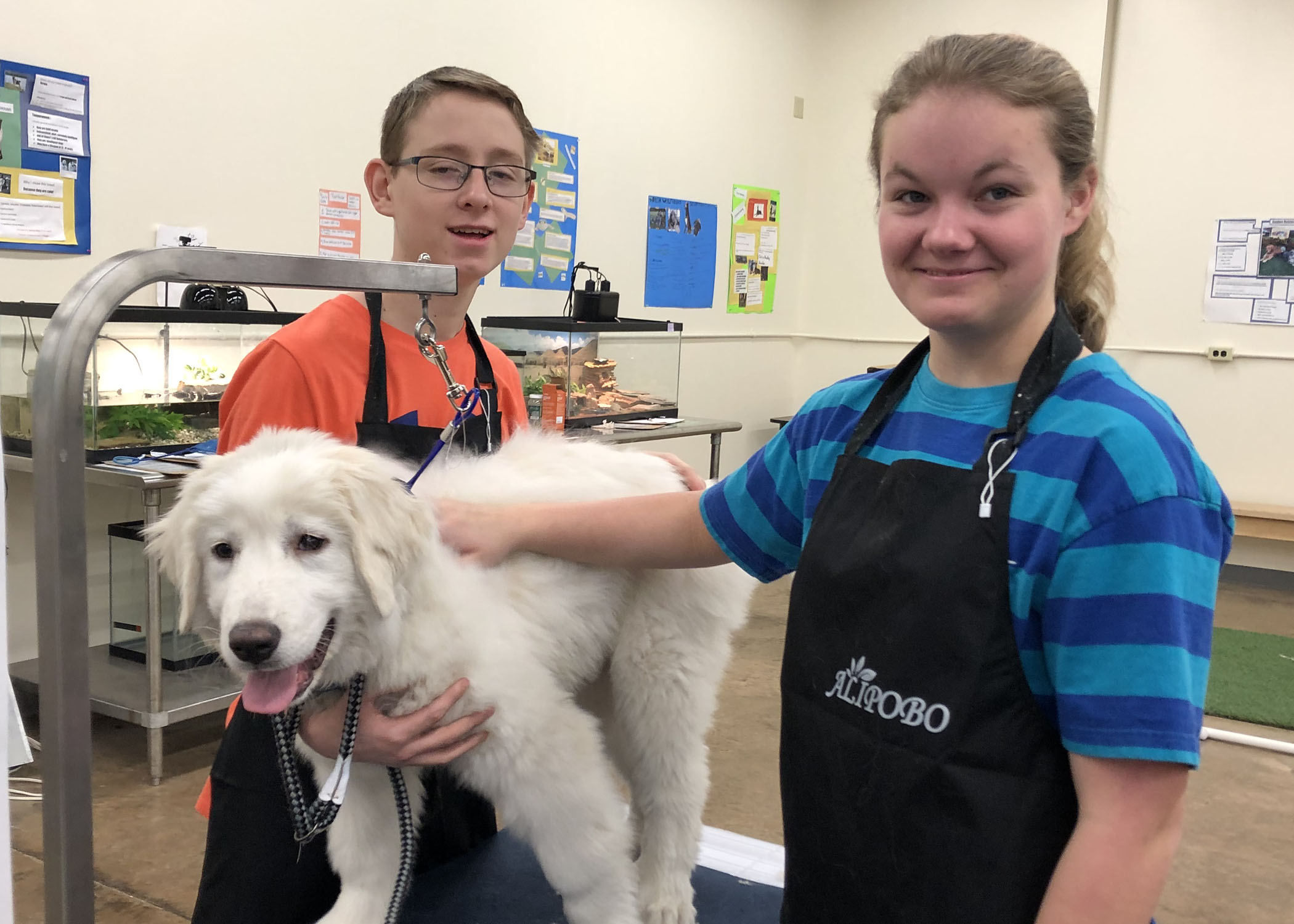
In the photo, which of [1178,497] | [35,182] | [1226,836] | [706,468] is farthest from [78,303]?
[706,468]

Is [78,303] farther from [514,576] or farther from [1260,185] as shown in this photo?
[1260,185]

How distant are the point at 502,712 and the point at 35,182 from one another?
386cm

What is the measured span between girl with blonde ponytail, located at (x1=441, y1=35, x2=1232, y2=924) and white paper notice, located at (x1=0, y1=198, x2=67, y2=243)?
13.3 feet

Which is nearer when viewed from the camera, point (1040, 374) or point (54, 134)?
point (1040, 374)

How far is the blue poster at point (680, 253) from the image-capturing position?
7.79 m

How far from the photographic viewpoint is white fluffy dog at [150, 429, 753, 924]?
4.32 feet

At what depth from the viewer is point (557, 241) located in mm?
6930

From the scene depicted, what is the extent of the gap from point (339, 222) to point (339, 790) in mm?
4598

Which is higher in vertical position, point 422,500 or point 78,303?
point 78,303

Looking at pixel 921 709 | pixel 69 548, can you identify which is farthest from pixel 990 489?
pixel 69 548

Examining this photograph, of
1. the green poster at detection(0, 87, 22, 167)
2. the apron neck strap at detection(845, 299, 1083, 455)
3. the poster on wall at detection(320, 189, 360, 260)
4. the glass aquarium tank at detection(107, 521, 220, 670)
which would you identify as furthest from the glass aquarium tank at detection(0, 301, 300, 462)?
the apron neck strap at detection(845, 299, 1083, 455)

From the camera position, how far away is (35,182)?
427 centimetres

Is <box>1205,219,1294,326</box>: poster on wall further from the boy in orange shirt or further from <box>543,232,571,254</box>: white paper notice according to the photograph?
the boy in orange shirt

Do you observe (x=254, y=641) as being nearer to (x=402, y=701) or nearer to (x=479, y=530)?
(x=402, y=701)
